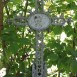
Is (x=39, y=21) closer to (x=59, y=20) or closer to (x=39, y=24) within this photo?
(x=39, y=24)

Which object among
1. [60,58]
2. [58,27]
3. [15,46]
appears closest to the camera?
[15,46]

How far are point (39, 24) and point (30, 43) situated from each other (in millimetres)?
209

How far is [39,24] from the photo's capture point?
2068mm

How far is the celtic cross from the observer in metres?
2.07

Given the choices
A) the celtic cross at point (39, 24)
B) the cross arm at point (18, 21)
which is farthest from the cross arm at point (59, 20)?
the cross arm at point (18, 21)

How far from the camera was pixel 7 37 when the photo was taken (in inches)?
80.9

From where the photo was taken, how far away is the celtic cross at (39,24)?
6.78 feet

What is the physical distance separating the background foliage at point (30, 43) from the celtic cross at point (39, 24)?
6cm

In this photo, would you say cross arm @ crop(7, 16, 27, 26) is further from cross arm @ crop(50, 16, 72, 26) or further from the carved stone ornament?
cross arm @ crop(50, 16, 72, 26)

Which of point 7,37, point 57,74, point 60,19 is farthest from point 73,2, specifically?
point 57,74

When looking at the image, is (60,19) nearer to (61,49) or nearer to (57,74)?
(61,49)

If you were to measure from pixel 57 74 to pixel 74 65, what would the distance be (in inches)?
48.7

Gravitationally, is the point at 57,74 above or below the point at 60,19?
below

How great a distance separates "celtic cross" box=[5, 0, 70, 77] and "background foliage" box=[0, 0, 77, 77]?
2.2 inches
